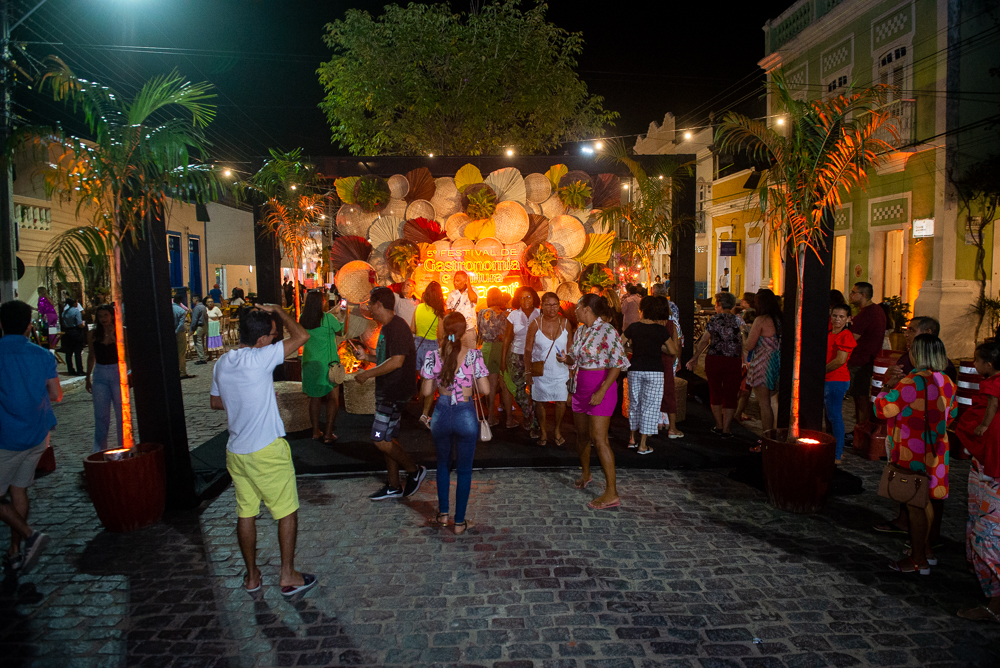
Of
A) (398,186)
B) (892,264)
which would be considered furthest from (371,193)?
(892,264)

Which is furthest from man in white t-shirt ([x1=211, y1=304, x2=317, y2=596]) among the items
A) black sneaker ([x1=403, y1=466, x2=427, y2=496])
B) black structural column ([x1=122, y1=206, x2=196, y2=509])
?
black structural column ([x1=122, y1=206, x2=196, y2=509])

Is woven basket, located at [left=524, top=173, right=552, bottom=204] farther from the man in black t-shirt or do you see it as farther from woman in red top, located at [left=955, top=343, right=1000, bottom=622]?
woman in red top, located at [left=955, top=343, right=1000, bottom=622]

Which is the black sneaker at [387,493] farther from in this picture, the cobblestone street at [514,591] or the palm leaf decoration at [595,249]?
the palm leaf decoration at [595,249]

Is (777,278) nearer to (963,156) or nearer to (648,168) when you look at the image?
(963,156)

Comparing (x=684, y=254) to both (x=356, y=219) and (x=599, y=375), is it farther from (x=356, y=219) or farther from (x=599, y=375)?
(x=599, y=375)

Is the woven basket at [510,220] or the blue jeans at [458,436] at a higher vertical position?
the woven basket at [510,220]

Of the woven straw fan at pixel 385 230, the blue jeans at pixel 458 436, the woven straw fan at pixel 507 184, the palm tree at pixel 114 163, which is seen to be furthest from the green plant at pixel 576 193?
the blue jeans at pixel 458 436

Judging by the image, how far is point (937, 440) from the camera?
4.00 metres

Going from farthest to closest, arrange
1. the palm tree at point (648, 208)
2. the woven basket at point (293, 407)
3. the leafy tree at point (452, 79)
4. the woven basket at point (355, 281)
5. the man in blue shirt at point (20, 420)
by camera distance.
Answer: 1. the leafy tree at point (452, 79)
2. the woven basket at point (355, 281)
3. the palm tree at point (648, 208)
4. the woven basket at point (293, 407)
5. the man in blue shirt at point (20, 420)

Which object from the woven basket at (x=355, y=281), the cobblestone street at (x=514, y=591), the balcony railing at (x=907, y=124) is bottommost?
the cobblestone street at (x=514, y=591)

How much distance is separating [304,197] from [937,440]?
10.1 meters

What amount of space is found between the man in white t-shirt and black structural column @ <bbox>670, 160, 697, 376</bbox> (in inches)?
313

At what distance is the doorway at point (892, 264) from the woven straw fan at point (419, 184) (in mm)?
14101

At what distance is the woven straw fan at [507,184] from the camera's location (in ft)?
35.9
